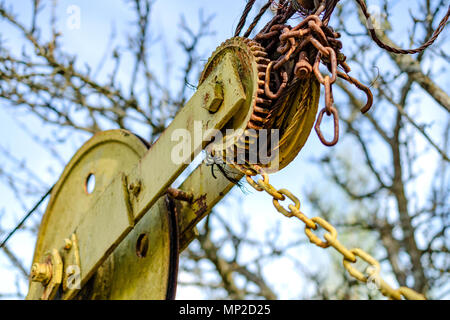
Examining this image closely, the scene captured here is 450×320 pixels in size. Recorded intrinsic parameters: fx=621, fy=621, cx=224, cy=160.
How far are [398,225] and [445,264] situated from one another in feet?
2.43

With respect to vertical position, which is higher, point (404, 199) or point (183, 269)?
point (404, 199)

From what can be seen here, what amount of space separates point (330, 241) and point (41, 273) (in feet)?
5.78

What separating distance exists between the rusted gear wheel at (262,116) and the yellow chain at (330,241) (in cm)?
8

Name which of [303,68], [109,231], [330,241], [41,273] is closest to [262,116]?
[303,68]

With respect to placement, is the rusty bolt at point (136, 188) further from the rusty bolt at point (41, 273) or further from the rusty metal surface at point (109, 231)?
the rusty bolt at point (41, 273)

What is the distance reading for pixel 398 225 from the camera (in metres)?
6.53

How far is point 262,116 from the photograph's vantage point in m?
2.11

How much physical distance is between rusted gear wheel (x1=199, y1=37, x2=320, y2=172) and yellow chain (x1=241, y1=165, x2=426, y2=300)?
0.25 ft

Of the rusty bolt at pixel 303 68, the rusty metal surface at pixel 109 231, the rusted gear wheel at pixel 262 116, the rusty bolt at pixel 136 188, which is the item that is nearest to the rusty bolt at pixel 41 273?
the rusty metal surface at pixel 109 231

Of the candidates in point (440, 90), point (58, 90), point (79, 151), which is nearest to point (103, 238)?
point (79, 151)

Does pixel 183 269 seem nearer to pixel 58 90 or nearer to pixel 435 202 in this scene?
pixel 58 90

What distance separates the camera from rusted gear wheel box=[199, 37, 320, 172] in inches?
81.6

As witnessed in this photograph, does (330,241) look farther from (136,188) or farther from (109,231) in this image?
(109,231)
